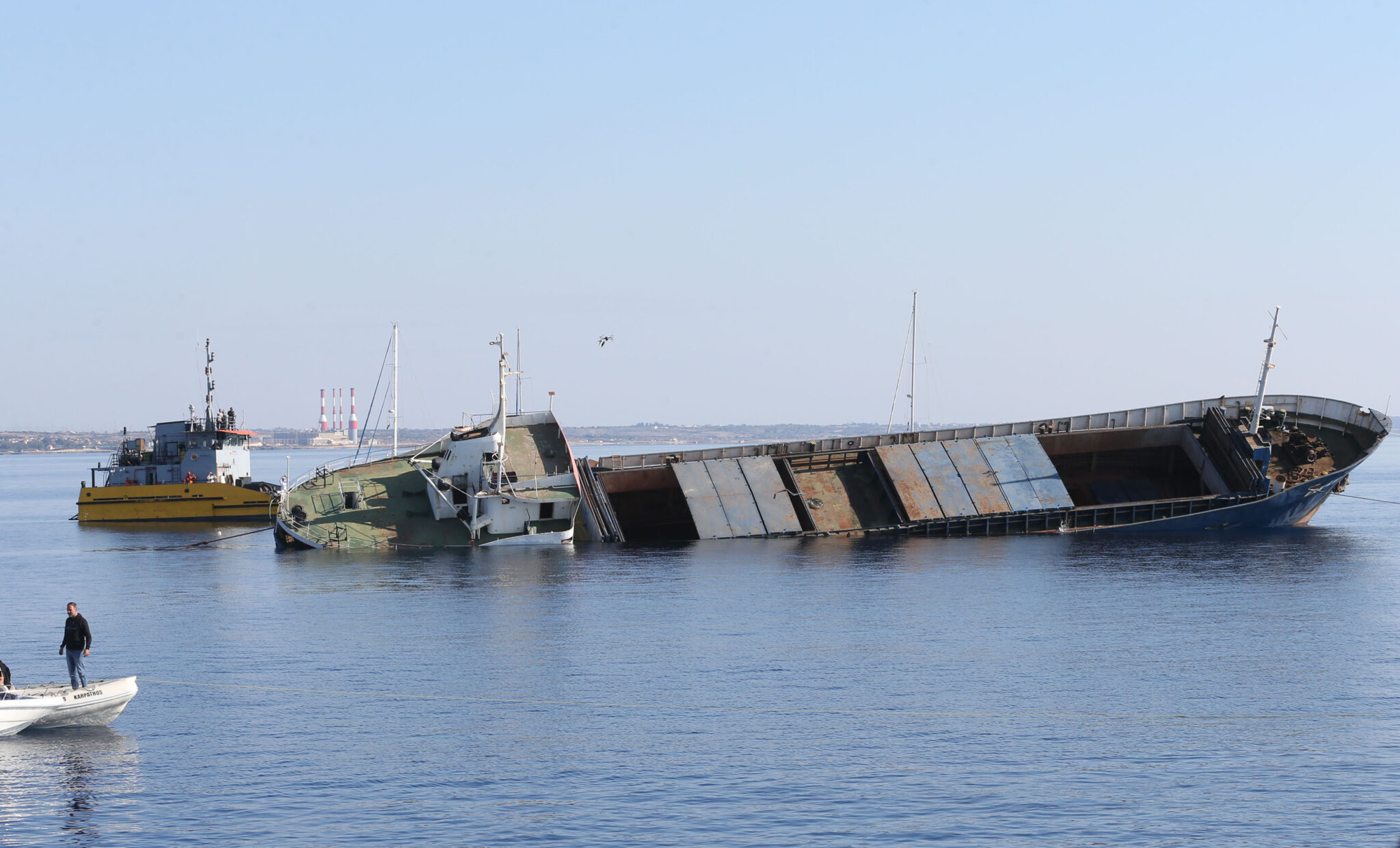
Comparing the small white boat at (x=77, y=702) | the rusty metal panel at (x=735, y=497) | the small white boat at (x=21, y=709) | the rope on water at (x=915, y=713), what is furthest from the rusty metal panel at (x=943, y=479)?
the small white boat at (x=21, y=709)

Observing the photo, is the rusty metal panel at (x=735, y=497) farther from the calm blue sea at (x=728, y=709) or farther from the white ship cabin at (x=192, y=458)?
the white ship cabin at (x=192, y=458)

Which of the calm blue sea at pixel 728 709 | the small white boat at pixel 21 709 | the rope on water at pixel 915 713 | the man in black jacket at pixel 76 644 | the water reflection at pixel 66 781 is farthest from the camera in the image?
the rope on water at pixel 915 713

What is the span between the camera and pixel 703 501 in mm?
67688

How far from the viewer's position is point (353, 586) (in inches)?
2173

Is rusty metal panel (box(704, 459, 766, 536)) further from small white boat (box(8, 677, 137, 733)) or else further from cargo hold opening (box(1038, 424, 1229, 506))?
small white boat (box(8, 677, 137, 733))

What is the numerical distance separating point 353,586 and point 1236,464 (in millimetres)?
47423

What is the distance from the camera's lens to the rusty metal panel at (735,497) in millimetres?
66562

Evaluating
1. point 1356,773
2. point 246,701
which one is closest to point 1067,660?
point 1356,773

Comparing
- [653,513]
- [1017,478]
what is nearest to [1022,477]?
[1017,478]

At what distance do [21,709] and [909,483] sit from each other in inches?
1889

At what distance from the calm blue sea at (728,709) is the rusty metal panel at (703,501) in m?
6.41

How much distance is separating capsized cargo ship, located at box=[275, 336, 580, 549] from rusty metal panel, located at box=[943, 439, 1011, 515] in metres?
21.1

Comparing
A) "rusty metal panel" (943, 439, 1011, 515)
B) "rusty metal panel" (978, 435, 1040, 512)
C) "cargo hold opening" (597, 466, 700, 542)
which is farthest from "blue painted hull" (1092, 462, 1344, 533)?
"cargo hold opening" (597, 466, 700, 542)

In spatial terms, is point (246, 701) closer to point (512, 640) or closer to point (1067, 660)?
point (512, 640)
